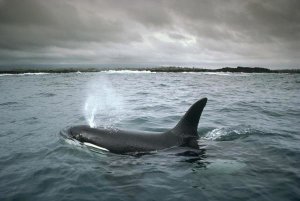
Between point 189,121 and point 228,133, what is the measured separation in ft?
12.1

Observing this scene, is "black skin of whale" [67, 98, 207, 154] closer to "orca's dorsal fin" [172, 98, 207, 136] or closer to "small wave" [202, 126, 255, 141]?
"orca's dorsal fin" [172, 98, 207, 136]

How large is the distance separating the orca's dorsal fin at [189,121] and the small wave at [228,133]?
6.38 ft

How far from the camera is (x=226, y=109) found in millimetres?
21297

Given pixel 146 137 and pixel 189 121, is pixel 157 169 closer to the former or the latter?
pixel 146 137

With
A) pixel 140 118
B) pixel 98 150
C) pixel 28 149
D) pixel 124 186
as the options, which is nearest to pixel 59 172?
pixel 98 150

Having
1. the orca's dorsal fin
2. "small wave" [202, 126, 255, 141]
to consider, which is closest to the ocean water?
"small wave" [202, 126, 255, 141]

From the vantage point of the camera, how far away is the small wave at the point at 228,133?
40.0 ft

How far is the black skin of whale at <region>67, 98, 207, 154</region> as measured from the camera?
971 centimetres

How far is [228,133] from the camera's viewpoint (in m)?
13.1

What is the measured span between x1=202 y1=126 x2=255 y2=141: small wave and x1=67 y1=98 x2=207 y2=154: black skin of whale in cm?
206

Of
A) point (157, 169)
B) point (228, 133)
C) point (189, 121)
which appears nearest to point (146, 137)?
point (189, 121)

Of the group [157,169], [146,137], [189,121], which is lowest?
[157,169]

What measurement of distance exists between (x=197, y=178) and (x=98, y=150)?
11.7 feet

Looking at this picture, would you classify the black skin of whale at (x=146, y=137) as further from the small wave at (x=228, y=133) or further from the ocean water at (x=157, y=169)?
the small wave at (x=228, y=133)
